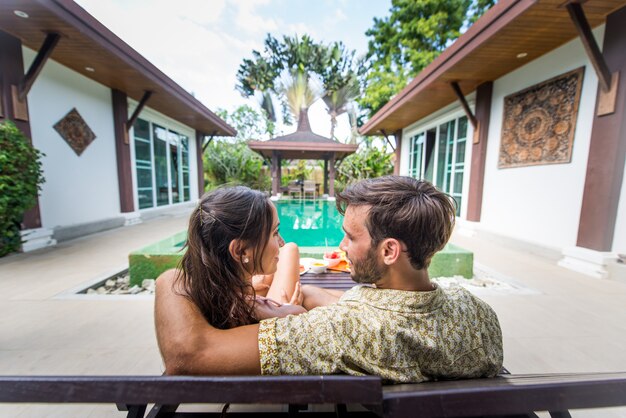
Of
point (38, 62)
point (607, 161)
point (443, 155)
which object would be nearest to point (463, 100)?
point (443, 155)

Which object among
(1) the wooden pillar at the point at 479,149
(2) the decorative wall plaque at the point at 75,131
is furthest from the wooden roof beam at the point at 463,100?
(2) the decorative wall plaque at the point at 75,131

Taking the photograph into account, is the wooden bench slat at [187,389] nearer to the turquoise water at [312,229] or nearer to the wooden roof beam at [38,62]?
the turquoise water at [312,229]

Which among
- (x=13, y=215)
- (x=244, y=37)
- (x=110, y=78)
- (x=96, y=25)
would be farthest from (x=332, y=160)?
(x=244, y=37)

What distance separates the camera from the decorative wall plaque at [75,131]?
15.0 feet

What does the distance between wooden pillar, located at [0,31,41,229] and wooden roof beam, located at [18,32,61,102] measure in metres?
0.06

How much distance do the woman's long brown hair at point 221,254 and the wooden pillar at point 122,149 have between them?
20.7ft

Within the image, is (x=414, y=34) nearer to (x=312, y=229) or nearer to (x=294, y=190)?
(x=294, y=190)

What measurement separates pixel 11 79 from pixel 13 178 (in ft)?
5.27

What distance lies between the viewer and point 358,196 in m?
0.82

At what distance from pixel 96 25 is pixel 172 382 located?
15.7 ft

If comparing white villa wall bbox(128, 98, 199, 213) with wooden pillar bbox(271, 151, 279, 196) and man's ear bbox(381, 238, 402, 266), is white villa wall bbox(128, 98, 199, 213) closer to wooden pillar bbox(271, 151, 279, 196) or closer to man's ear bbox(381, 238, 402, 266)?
wooden pillar bbox(271, 151, 279, 196)

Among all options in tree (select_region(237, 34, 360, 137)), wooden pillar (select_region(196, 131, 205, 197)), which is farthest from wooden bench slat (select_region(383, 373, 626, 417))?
tree (select_region(237, 34, 360, 137))

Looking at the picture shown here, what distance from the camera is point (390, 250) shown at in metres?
0.78

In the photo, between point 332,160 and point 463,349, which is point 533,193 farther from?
point 332,160
